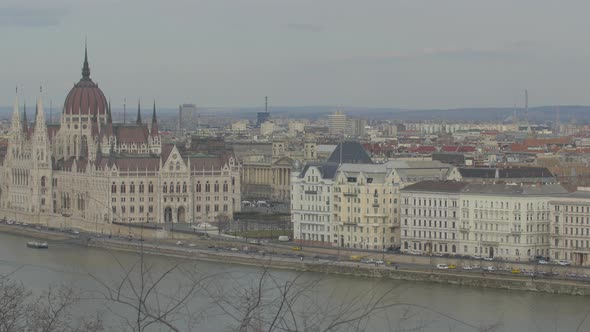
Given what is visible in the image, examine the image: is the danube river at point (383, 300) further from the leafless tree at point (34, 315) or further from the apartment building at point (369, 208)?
the leafless tree at point (34, 315)

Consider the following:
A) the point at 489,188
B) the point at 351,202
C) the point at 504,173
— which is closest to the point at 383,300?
the point at 489,188

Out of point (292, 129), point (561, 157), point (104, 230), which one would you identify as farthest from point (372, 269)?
point (292, 129)

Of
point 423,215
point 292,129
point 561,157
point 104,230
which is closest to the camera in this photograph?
point 423,215

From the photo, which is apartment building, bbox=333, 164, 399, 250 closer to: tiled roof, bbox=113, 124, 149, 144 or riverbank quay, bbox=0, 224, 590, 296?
riverbank quay, bbox=0, 224, 590, 296

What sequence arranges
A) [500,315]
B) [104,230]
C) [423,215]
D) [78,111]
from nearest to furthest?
[500,315]
[423,215]
[104,230]
[78,111]

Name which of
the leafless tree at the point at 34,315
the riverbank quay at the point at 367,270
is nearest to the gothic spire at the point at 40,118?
the riverbank quay at the point at 367,270

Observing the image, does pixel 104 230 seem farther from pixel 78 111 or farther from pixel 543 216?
pixel 543 216

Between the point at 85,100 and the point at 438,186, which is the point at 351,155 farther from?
the point at 85,100
